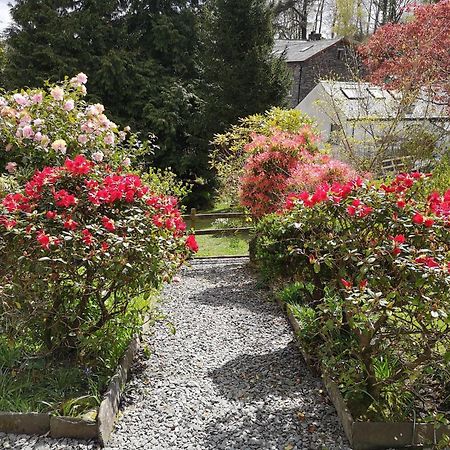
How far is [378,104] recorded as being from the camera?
510 inches

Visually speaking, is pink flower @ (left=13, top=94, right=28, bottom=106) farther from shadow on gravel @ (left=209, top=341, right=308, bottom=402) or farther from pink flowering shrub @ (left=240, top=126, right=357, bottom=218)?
shadow on gravel @ (left=209, top=341, right=308, bottom=402)

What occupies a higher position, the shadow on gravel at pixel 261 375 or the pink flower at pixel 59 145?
the pink flower at pixel 59 145

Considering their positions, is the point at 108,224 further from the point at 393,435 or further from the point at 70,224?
the point at 393,435

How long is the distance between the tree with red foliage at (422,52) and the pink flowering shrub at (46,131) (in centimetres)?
651

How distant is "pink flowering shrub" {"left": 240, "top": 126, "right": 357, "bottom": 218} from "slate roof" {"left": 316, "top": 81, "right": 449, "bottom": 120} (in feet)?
10.00

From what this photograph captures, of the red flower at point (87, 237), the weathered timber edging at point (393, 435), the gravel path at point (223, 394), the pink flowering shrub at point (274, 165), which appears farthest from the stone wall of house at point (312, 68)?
the weathered timber edging at point (393, 435)

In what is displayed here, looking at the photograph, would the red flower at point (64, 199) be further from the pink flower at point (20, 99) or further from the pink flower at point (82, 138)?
the pink flower at point (20, 99)

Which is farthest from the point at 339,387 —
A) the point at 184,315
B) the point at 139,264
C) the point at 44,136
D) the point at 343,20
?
the point at 343,20

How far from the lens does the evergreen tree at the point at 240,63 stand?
14.1 m

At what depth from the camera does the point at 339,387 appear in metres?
3.03

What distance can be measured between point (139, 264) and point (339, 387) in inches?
62.4

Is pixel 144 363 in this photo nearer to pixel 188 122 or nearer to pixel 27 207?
pixel 27 207

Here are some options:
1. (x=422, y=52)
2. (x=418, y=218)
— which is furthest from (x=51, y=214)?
(x=422, y=52)

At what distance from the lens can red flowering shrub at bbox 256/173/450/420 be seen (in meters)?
2.47
